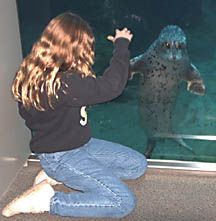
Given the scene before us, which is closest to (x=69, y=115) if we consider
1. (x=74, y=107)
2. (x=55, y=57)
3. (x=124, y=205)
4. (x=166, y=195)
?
(x=74, y=107)

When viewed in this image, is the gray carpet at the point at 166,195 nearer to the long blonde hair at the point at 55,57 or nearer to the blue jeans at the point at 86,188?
the blue jeans at the point at 86,188

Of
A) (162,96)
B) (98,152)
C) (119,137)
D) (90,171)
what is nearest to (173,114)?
(162,96)

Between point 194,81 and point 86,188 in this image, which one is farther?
point 194,81

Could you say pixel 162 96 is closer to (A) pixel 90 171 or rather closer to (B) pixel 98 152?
(B) pixel 98 152

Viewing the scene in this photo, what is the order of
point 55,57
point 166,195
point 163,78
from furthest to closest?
point 163,78, point 166,195, point 55,57

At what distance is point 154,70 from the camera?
1672 millimetres

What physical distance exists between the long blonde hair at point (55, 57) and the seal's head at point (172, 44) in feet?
1.15

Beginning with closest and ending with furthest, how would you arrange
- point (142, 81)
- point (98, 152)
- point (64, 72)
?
1. point (64, 72)
2. point (98, 152)
3. point (142, 81)

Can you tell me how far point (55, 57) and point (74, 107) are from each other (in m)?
0.16

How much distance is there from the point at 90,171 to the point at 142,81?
0.42m

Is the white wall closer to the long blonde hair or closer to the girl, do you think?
the girl

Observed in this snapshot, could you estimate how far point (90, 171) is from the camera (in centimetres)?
140

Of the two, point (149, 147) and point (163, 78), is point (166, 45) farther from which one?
point (149, 147)

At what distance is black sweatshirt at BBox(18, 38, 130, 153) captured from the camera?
1.28 meters
